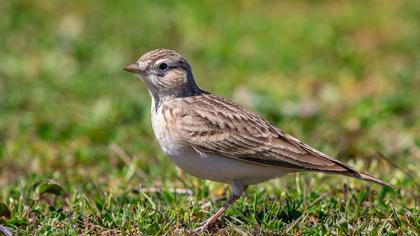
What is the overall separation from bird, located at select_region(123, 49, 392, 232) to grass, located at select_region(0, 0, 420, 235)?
28 cm

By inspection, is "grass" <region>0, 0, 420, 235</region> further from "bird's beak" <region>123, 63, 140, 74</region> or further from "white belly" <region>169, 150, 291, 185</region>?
"bird's beak" <region>123, 63, 140, 74</region>

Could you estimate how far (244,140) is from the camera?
6.52 meters

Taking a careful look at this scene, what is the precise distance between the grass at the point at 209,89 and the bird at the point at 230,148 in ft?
0.91

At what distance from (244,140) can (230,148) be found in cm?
14

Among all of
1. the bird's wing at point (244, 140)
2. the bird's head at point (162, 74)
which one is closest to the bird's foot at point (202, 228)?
the bird's wing at point (244, 140)

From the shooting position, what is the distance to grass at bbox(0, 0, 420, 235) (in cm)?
647

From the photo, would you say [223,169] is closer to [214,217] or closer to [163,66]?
[214,217]

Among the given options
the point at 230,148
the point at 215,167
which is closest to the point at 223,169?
the point at 215,167

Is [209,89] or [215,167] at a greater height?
[209,89]

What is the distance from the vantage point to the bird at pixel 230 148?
6355 millimetres

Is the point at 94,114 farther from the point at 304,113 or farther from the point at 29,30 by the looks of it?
the point at 29,30

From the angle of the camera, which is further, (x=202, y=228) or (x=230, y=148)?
(x=230, y=148)

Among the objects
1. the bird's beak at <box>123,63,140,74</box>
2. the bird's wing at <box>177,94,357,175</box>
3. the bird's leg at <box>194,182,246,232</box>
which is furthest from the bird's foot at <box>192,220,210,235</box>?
the bird's beak at <box>123,63,140,74</box>

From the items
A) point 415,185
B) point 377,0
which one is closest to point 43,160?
point 415,185
